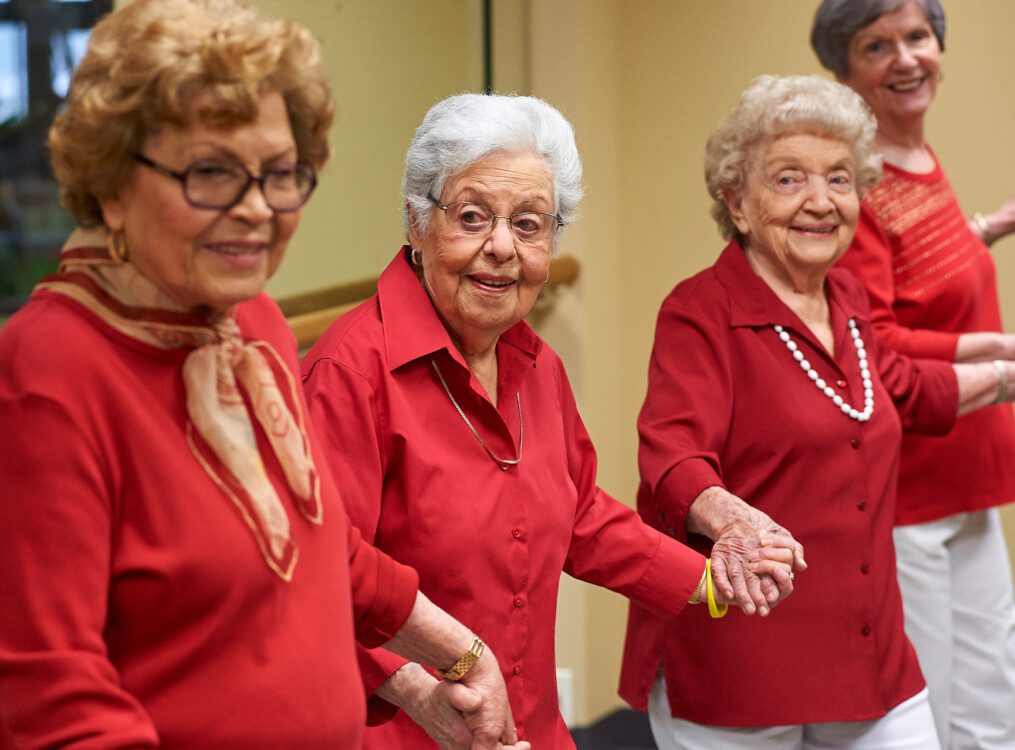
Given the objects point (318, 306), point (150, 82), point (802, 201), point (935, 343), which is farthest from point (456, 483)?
point (935, 343)

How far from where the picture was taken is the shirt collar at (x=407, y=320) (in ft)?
6.48

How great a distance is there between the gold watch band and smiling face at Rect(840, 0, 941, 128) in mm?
1972

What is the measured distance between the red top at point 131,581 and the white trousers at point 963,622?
1.98 m

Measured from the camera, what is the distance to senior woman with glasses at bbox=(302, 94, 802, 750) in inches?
75.7

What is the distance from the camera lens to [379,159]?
3.29m

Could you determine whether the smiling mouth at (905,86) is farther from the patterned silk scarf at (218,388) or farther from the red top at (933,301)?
the patterned silk scarf at (218,388)

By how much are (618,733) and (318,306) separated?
1872 millimetres

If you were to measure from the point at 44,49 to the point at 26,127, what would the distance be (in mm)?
128

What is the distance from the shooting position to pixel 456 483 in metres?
1.95

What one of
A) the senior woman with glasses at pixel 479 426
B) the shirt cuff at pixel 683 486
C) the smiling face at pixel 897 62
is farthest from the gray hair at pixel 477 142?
the smiling face at pixel 897 62

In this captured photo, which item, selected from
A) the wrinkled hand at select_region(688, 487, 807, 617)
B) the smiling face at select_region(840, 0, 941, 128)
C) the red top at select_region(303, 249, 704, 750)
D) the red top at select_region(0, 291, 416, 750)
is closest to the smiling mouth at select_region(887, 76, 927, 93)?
the smiling face at select_region(840, 0, 941, 128)

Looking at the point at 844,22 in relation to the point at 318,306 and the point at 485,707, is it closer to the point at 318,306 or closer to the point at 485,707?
the point at 318,306

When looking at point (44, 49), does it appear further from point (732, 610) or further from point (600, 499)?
point (732, 610)

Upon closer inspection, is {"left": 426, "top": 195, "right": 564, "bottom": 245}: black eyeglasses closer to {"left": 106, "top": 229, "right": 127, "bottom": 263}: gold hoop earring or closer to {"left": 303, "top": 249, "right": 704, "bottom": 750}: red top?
{"left": 303, "top": 249, "right": 704, "bottom": 750}: red top
